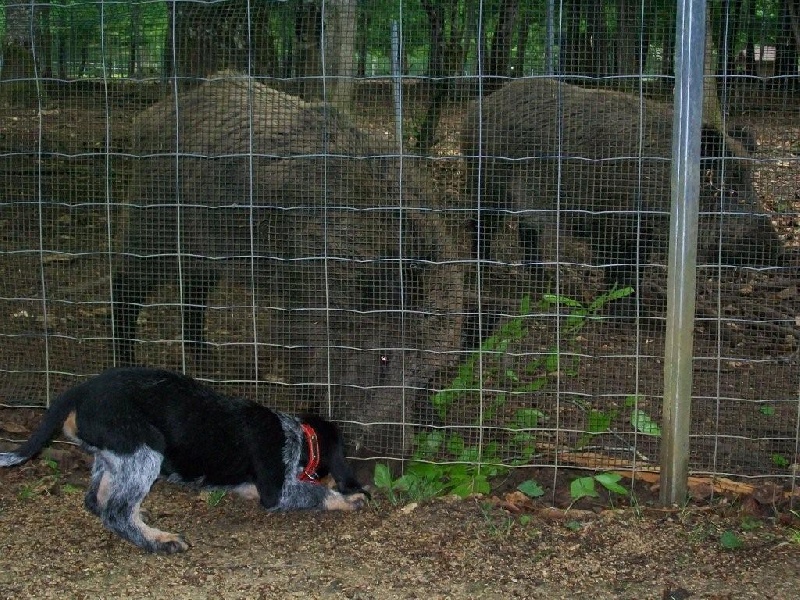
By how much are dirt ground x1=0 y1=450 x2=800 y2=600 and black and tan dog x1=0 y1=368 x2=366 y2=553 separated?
0.40 ft

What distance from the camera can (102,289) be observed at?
224 inches

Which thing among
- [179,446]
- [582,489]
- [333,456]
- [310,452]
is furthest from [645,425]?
[179,446]

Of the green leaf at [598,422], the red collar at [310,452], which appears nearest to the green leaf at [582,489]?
the green leaf at [598,422]

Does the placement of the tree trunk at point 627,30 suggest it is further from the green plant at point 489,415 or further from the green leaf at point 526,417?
the green leaf at point 526,417

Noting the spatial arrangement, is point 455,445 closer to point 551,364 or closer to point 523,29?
point 551,364

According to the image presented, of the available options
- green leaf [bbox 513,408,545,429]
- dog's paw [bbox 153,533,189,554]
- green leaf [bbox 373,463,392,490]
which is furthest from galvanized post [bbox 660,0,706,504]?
dog's paw [bbox 153,533,189,554]

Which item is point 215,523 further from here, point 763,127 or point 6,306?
point 763,127

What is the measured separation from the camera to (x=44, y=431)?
4.54 metres

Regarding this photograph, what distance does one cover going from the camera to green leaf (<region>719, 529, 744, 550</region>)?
175 inches

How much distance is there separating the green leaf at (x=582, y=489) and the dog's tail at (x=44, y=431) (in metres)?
2.44

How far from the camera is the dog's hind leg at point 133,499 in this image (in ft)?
14.7

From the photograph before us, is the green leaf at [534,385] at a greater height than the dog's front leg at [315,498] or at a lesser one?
greater

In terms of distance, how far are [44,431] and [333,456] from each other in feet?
4.58

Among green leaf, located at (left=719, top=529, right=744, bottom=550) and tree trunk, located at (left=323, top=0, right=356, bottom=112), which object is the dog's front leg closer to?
green leaf, located at (left=719, top=529, right=744, bottom=550)
